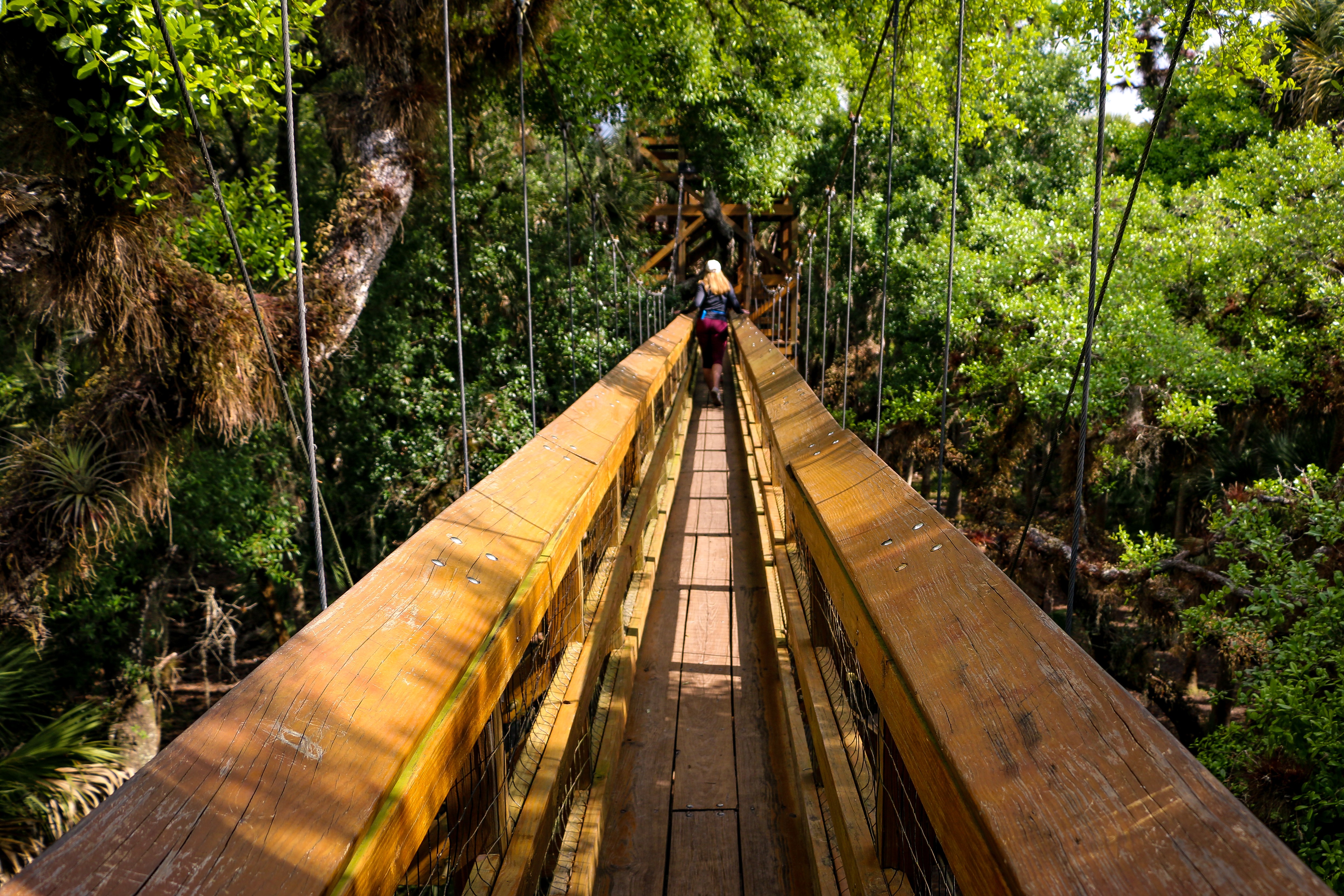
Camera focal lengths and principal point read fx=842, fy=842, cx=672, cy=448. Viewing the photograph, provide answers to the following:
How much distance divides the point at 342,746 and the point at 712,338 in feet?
24.6

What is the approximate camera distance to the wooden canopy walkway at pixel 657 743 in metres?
0.60

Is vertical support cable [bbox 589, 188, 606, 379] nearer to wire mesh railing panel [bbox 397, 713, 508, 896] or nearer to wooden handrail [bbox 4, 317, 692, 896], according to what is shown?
wire mesh railing panel [bbox 397, 713, 508, 896]

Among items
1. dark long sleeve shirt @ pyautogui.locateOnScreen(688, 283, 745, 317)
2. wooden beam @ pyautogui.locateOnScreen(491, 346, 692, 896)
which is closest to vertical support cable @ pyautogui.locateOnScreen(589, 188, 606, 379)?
dark long sleeve shirt @ pyautogui.locateOnScreen(688, 283, 745, 317)

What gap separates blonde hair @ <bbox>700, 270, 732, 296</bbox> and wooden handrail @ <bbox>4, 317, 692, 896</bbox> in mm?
6556

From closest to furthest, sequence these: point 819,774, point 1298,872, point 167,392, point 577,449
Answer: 1. point 1298,872
2. point 819,774
3. point 577,449
4. point 167,392

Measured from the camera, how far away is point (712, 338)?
26.6 feet

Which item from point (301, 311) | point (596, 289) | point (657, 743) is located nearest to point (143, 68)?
point (301, 311)

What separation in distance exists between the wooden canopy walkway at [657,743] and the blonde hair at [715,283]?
5.14 metres

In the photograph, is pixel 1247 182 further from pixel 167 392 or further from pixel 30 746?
pixel 30 746

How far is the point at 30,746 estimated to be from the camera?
15.8 ft

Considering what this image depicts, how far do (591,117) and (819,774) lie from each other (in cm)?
824

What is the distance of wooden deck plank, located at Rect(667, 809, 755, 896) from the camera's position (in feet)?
5.60

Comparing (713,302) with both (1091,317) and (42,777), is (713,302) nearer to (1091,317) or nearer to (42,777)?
(42,777)

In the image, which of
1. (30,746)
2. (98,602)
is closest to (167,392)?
(30,746)
